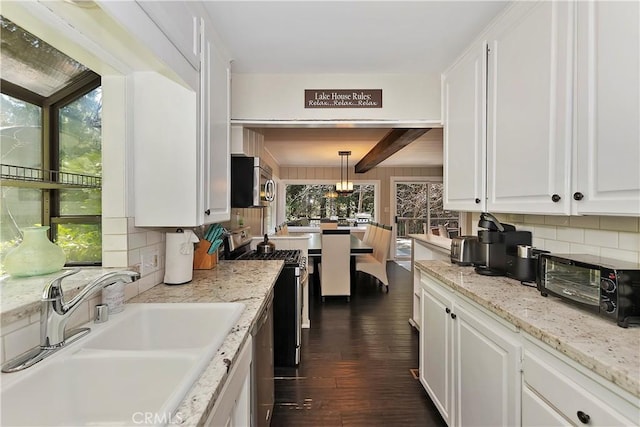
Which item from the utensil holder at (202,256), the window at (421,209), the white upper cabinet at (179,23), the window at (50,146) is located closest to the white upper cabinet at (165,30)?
the white upper cabinet at (179,23)

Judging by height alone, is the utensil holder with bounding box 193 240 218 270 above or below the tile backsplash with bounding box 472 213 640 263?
below

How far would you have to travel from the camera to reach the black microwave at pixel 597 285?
1070mm

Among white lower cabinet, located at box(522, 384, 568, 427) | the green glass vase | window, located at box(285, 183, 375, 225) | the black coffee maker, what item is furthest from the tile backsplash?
window, located at box(285, 183, 375, 225)

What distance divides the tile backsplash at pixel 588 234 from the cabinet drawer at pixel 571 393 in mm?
698

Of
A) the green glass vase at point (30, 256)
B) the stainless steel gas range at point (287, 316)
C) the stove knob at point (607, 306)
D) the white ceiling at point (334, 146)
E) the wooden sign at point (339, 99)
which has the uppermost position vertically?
the white ceiling at point (334, 146)

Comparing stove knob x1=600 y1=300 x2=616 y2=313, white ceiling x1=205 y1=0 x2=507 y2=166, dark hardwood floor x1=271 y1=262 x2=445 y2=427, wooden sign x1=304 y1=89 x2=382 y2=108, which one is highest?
white ceiling x1=205 y1=0 x2=507 y2=166

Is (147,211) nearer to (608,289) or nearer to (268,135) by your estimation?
(608,289)

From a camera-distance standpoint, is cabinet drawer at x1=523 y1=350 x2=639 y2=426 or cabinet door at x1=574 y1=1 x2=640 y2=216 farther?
cabinet door at x1=574 y1=1 x2=640 y2=216

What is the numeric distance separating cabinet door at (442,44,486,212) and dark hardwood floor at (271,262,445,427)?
1407mm

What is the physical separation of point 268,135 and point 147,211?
10.8ft

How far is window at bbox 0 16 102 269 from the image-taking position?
4.36 ft

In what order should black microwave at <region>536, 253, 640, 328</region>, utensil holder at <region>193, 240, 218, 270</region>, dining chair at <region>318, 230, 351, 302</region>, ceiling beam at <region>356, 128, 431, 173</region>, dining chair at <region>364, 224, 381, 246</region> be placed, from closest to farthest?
black microwave at <region>536, 253, 640, 328</region> < utensil holder at <region>193, 240, 218, 270</region> < ceiling beam at <region>356, 128, 431, 173</region> < dining chair at <region>318, 230, 351, 302</region> < dining chair at <region>364, 224, 381, 246</region>

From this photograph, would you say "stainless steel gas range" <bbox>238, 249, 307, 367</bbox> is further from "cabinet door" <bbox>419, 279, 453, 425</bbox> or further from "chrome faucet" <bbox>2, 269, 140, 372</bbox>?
"chrome faucet" <bbox>2, 269, 140, 372</bbox>

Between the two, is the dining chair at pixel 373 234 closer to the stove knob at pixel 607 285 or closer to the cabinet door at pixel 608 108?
the cabinet door at pixel 608 108
